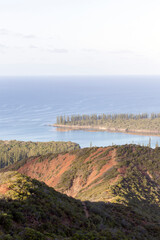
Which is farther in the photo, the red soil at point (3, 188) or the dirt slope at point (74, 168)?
the dirt slope at point (74, 168)

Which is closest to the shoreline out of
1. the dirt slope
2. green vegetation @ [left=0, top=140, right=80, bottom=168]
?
green vegetation @ [left=0, top=140, right=80, bottom=168]

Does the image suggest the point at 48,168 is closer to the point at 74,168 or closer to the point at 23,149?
the point at 74,168

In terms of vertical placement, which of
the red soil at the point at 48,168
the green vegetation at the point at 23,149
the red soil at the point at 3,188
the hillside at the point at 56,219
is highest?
the red soil at the point at 3,188

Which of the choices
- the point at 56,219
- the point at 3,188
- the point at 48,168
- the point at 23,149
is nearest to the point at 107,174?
the point at 48,168

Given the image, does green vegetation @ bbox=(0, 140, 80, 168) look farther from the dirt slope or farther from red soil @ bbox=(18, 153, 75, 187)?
the dirt slope

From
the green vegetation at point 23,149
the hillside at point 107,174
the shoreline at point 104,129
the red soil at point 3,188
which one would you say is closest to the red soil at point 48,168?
the hillside at point 107,174

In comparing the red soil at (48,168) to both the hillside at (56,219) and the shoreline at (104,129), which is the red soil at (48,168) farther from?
the shoreline at (104,129)

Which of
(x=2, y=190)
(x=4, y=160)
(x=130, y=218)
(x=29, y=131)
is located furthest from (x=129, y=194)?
(x=29, y=131)
